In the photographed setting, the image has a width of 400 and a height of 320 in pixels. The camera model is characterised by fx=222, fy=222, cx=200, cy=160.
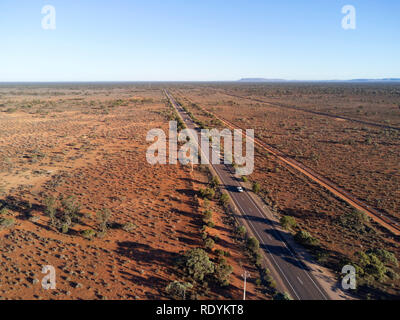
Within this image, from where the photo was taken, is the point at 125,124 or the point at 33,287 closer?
the point at 33,287

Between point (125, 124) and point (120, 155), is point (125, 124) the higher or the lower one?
the higher one

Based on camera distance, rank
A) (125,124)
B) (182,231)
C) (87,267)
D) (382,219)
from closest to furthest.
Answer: (87,267) → (182,231) → (382,219) → (125,124)

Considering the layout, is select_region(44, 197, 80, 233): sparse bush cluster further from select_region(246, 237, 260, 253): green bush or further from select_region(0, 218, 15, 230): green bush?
select_region(246, 237, 260, 253): green bush

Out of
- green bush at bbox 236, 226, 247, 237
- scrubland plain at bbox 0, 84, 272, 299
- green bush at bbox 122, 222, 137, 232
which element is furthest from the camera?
green bush at bbox 236, 226, 247, 237

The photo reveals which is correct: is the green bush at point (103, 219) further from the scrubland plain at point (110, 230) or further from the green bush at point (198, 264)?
the green bush at point (198, 264)

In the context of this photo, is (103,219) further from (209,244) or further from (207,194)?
(207,194)

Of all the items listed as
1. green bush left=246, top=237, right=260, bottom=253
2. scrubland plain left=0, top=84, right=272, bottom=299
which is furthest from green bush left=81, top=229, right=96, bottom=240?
Answer: green bush left=246, top=237, right=260, bottom=253

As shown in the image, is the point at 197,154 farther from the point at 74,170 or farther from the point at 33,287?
the point at 33,287
